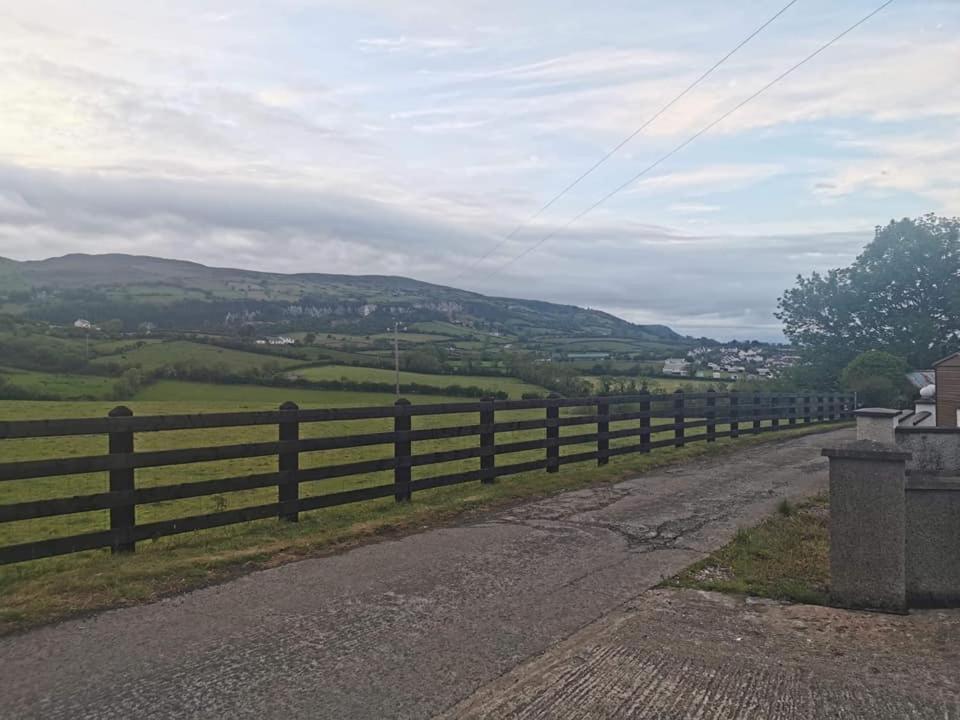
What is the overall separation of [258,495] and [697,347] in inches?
1889

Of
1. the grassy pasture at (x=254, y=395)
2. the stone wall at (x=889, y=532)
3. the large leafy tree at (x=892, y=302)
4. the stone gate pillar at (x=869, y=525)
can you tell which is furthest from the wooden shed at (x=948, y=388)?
the large leafy tree at (x=892, y=302)

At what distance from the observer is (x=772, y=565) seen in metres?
6.37

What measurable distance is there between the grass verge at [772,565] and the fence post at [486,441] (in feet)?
13.2

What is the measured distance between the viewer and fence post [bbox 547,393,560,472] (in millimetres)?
11789

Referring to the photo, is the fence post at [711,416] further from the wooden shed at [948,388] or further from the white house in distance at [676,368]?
the white house in distance at [676,368]

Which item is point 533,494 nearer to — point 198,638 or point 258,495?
point 198,638

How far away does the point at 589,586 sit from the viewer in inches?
220

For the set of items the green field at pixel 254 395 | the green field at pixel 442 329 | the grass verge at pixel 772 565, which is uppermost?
the green field at pixel 442 329

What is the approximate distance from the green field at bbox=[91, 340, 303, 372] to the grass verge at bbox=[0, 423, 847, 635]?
43357 millimetres

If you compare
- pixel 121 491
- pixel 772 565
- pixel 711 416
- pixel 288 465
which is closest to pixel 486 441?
pixel 288 465

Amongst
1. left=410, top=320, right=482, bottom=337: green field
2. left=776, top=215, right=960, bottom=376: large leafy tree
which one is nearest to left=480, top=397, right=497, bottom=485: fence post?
left=776, top=215, right=960, bottom=376: large leafy tree

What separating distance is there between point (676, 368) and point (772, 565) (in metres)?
36.9

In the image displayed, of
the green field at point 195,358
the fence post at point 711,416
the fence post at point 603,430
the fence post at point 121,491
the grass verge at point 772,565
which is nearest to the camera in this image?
the grass verge at point 772,565

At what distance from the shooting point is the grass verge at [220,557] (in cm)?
512
